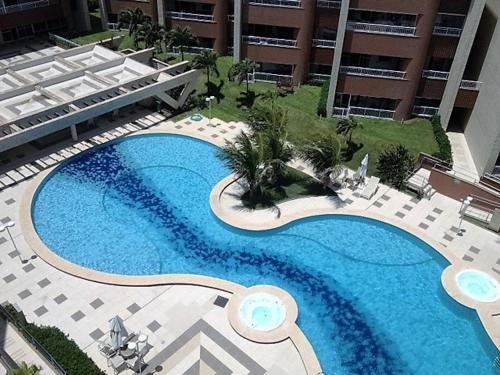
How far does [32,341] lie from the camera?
1989 cm

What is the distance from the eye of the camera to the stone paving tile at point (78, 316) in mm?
22155

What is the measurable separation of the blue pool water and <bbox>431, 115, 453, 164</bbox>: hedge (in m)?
8.80

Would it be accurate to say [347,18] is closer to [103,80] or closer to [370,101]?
[370,101]

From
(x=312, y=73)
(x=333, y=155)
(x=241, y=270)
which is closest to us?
(x=241, y=270)

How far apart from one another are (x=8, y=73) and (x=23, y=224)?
17029 mm

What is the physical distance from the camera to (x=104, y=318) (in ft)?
73.0

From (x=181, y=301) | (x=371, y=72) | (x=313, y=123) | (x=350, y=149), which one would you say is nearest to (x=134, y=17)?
(x=313, y=123)

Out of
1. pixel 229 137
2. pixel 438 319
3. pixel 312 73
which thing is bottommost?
pixel 438 319

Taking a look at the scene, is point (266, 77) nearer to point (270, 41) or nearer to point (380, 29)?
point (270, 41)

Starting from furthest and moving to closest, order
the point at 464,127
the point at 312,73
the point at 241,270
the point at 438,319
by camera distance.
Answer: the point at 312,73
the point at 464,127
the point at 241,270
the point at 438,319

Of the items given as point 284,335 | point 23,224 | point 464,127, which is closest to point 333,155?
point 284,335

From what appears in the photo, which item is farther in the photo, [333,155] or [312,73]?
[312,73]

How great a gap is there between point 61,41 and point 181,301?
37.7 m

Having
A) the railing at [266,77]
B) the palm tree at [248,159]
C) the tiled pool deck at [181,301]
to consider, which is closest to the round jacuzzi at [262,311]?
the tiled pool deck at [181,301]
